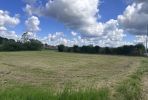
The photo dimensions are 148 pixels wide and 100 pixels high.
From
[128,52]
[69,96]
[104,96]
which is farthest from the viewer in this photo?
[128,52]

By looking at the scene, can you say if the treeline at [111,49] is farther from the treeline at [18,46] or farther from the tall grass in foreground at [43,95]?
the tall grass in foreground at [43,95]

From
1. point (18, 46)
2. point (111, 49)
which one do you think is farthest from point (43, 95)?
point (111, 49)

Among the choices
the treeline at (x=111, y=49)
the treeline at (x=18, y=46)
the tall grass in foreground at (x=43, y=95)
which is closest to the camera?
the tall grass in foreground at (x=43, y=95)

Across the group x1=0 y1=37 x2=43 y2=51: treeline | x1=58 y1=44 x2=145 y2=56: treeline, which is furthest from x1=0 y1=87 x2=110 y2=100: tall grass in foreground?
x1=58 y1=44 x2=145 y2=56: treeline

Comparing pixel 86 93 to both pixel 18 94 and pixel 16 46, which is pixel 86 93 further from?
pixel 16 46

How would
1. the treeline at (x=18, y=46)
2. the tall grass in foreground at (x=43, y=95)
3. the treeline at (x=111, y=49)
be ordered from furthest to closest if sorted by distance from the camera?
the treeline at (x=111, y=49)
the treeline at (x=18, y=46)
the tall grass in foreground at (x=43, y=95)

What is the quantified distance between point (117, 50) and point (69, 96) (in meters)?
125

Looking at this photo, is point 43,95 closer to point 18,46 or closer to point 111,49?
point 18,46

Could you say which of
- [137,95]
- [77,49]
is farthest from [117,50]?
[137,95]

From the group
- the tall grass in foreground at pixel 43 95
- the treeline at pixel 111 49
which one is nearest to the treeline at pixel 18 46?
the treeline at pixel 111 49

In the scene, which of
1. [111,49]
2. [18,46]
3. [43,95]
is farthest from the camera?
[111,49]

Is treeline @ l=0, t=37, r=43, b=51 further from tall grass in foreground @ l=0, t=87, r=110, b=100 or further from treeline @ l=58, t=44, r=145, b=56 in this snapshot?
tall grass in foreground @ l=0, t=87, r=110, b=100

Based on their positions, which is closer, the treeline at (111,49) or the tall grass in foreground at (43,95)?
the tall grass in foreground at (43,95)

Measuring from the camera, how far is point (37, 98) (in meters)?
8.71
